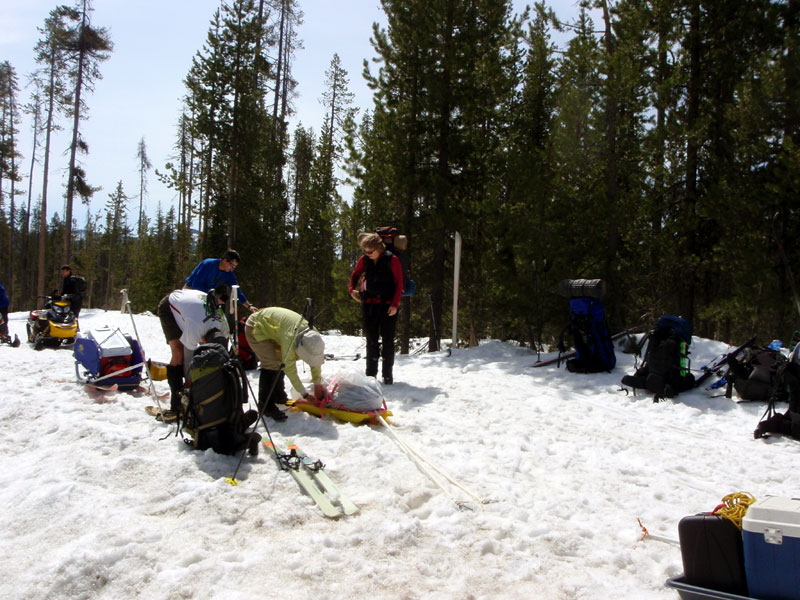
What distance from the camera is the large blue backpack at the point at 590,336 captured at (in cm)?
831

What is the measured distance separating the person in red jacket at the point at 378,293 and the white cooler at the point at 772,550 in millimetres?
5090

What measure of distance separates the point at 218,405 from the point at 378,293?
339 centimetres

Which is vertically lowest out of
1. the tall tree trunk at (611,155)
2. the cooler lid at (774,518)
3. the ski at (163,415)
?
the ski at (163,415)

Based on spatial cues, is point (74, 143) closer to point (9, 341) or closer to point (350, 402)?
point (9, 341)

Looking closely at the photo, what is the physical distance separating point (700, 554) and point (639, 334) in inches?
312

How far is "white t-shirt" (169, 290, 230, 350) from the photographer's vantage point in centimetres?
525

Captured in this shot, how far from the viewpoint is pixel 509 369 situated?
29.2 feet

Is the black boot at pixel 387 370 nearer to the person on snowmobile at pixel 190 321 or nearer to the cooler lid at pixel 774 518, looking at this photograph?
the person on snowmobile at pixel 190 321

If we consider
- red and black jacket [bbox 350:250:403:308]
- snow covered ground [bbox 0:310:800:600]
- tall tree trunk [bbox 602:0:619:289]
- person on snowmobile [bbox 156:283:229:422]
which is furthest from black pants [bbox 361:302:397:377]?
tall tree trunk [bbox 602:0:619:289]

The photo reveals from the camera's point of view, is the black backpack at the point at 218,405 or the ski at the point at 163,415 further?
the ski at the point at 163,415

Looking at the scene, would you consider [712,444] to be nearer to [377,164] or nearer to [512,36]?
[377,164]

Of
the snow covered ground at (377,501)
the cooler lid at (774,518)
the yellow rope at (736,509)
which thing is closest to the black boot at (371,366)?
the snow covered ground at (377,501)

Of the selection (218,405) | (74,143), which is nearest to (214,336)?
(218,405)

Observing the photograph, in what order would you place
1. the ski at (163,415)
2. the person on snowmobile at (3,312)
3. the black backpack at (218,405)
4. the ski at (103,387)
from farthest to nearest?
the person on snowmobile at (3,312) → the ski at (103,387) → the ski at (163,415) → the black backpack at (218,405)
